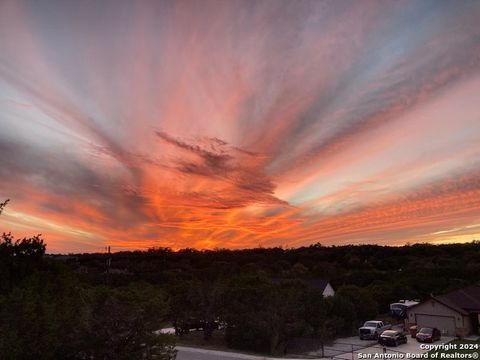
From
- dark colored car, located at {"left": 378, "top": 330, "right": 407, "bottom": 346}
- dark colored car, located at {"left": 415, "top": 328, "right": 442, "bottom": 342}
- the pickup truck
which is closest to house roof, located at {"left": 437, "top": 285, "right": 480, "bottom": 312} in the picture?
dark colored car, located at {"left": 415, "top": 328, "right": 442, "bottom": 342}

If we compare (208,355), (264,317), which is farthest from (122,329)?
(264,317)

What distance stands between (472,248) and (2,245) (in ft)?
389

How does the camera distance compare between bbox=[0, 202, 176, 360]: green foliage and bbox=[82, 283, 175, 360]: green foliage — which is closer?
bbox=[0, 202, 176, 360]: green foliage

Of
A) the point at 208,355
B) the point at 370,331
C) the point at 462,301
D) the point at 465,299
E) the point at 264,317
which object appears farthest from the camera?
the point at 465,299

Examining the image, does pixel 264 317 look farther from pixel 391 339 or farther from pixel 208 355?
pixel 391 339

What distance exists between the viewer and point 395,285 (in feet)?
188

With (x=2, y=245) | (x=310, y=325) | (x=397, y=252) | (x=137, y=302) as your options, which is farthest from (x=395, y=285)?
(x=397, y=252)

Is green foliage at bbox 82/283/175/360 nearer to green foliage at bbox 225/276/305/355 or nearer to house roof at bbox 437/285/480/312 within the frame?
green foliage at bbox 225/276/305/355

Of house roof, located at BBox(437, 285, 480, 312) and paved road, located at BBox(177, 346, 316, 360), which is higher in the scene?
house roof, located at BBox(437, 285, 480, 312)

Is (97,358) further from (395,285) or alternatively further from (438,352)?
(395,285)

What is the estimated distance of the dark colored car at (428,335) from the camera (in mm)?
36156

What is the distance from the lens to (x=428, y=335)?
36312 mm

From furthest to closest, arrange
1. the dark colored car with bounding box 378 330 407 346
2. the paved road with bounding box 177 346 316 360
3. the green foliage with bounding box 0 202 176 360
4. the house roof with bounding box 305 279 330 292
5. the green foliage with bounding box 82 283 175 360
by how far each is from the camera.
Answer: the house roof with bounding box 305 279 330 292, the dark colored car with bounding box 378 330 407 346, the paved road with bounding box 177 346 316 360, the green foliage with bounding box 82 283 175 360, the green foliage with bounding box 0 202 176 360

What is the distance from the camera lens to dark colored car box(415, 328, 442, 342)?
36156 mm
